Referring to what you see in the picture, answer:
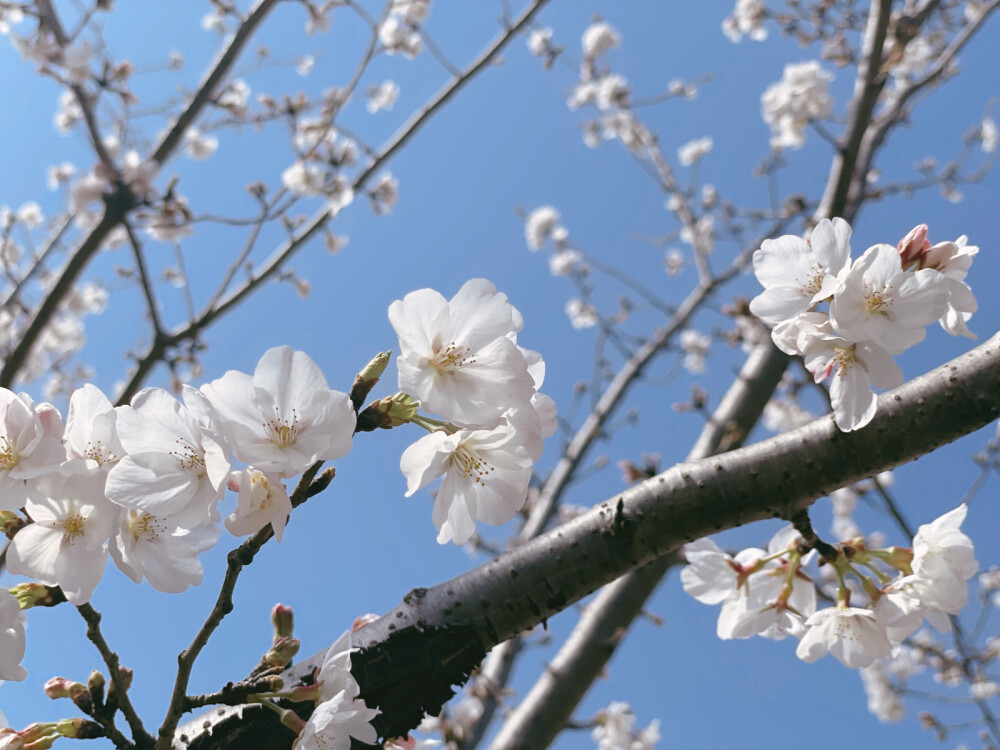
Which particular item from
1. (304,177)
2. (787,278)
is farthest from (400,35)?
(787,278)

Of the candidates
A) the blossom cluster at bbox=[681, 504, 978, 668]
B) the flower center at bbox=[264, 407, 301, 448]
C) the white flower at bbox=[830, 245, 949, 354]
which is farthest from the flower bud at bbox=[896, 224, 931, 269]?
the flower center at bbox=[264, 407, 301, 448]

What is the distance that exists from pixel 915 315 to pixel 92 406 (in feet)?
Answer: 4.15

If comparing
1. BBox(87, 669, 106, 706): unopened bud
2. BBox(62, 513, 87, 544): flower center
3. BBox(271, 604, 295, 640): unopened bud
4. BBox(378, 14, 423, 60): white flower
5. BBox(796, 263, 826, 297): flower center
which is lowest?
BBox(87, 669, 106, 706): unopened bud

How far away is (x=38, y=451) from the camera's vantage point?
34.7 inches

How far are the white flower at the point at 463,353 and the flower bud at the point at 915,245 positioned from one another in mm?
741

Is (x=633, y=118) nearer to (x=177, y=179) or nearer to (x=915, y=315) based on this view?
(x=177, y=179)

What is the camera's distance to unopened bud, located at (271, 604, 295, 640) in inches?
45.3

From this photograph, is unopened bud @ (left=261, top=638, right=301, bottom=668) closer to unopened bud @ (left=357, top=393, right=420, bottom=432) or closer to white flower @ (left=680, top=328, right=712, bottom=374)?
unopened bud @ (left=357, top=393, right=420, bottom=432)

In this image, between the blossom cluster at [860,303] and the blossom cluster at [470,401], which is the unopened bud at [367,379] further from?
the blossom cluster at [860,303]

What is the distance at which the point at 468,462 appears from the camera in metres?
1.02

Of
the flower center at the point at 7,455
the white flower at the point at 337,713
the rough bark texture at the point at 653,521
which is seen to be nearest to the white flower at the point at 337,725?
the white flower at the point at 337,713

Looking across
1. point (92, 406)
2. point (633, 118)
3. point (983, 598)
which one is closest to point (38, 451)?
point (92, 406)

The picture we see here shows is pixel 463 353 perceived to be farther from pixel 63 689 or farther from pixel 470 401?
pixel 63 689

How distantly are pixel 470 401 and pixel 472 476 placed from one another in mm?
181
